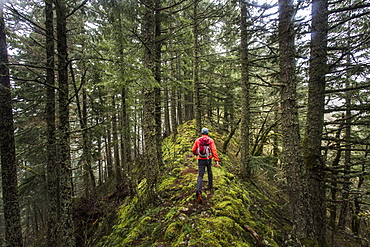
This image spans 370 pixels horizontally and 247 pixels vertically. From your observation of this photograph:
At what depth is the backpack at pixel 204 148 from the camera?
A: 582 cm

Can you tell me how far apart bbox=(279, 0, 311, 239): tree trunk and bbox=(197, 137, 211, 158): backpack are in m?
2.46

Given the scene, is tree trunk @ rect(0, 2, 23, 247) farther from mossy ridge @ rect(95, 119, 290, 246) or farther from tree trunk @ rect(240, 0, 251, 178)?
tree trunk @ rect(240, 0, 251, 178)

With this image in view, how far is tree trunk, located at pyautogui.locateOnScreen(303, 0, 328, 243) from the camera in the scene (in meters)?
4.54

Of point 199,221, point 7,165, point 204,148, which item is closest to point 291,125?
point 204,148

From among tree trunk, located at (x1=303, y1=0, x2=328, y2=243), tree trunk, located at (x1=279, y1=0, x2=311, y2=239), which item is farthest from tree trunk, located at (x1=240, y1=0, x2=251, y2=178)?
tree trunk, located at (x1=303, y1=0, x2=328, y2=243)

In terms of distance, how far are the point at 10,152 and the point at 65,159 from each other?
2.59m

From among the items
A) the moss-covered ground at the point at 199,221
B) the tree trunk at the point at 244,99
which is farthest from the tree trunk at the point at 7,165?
the tree trunk at the point at 244,99

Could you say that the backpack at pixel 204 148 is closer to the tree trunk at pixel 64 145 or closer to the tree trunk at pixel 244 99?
the tree trunk at pixel 244 99

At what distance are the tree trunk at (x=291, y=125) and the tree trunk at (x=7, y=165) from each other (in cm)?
865

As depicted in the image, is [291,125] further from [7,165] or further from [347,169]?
[7,165]

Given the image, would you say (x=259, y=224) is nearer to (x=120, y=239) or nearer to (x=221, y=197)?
(x=221, y=197)

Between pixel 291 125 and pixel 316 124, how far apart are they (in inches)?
31.6

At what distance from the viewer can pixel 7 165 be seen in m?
5.37

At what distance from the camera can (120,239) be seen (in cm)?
480
